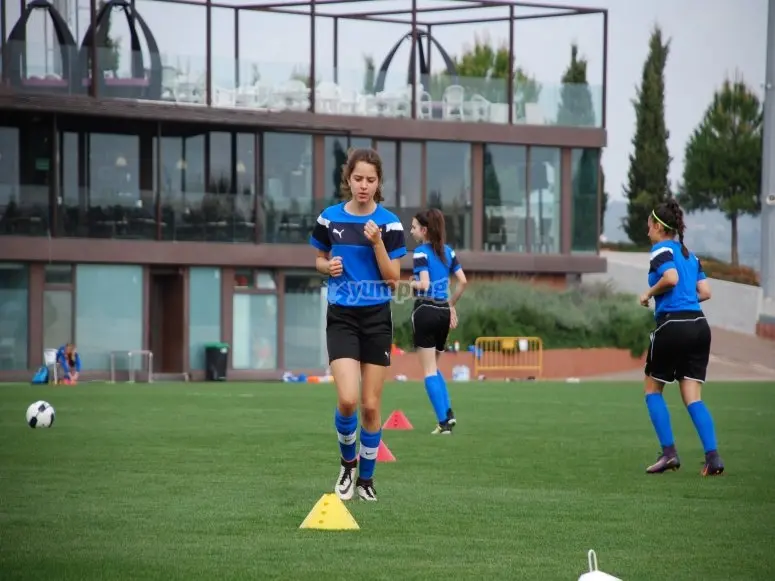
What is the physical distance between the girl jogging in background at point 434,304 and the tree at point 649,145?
59704 millimetres

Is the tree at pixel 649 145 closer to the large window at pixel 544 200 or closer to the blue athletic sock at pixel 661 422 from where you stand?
the large window at pixel 544 200

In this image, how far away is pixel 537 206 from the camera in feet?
A: 161

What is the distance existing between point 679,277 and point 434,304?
4607 millimetres

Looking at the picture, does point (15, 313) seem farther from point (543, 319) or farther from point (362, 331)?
point (362, 331)

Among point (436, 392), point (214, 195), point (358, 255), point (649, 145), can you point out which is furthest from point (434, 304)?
point (649, 145)

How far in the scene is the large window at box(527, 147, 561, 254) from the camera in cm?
4888

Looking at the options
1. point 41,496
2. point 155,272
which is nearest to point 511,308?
point 155,272

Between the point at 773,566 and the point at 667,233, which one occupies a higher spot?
the point at 667,233

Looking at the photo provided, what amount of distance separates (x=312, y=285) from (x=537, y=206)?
8.48 metres

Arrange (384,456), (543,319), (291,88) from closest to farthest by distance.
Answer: (384,456)
(543,319)
(291,88)

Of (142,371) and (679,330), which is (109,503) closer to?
(679,330)

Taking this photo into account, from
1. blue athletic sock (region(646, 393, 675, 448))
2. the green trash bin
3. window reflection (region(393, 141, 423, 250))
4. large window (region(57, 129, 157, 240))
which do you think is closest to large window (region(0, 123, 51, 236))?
large window (region(57, 129, 157, 240))

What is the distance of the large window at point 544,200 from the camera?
160ft

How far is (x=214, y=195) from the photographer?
1676 inches
